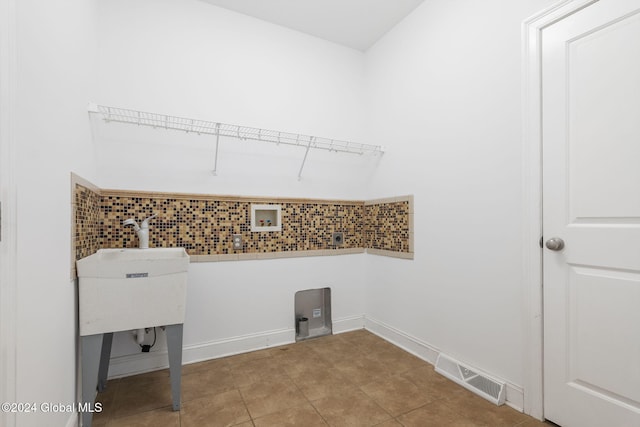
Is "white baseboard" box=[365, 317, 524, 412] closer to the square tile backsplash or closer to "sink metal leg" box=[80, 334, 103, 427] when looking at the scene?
the square tile backsplash

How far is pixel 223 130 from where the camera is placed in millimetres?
2201

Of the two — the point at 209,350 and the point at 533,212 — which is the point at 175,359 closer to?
the point at 209,350

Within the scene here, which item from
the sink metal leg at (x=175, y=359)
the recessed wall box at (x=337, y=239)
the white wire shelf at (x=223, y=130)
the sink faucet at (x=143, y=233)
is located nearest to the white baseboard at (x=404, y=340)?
the recessed wall box at (x=337, y=239)

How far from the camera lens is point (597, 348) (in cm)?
132

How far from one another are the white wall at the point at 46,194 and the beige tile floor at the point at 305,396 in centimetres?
45

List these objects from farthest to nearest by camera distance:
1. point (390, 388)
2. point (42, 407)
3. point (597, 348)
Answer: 1. point (390, 388)
2. point (597, 348)
3. point (42, 407)

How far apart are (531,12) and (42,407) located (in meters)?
2.69

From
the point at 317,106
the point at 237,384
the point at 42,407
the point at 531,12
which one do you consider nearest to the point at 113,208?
the point at 42,407

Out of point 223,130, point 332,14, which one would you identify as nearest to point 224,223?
point 223,130

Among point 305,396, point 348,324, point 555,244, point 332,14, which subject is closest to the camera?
point 555,244

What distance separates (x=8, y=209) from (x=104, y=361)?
1366 millimetres

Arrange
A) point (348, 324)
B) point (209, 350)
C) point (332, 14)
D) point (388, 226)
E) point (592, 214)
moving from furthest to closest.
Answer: point (348, 324), point (388, 226), point (332, 14), point (209, 350), point (592, 214)

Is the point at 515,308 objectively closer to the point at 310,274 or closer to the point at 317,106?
the point at 310,274

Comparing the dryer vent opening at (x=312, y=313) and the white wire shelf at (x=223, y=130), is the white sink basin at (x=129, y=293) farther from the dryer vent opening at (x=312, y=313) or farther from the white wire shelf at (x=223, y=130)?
the dryer vent opening at (x=312, y=313)
